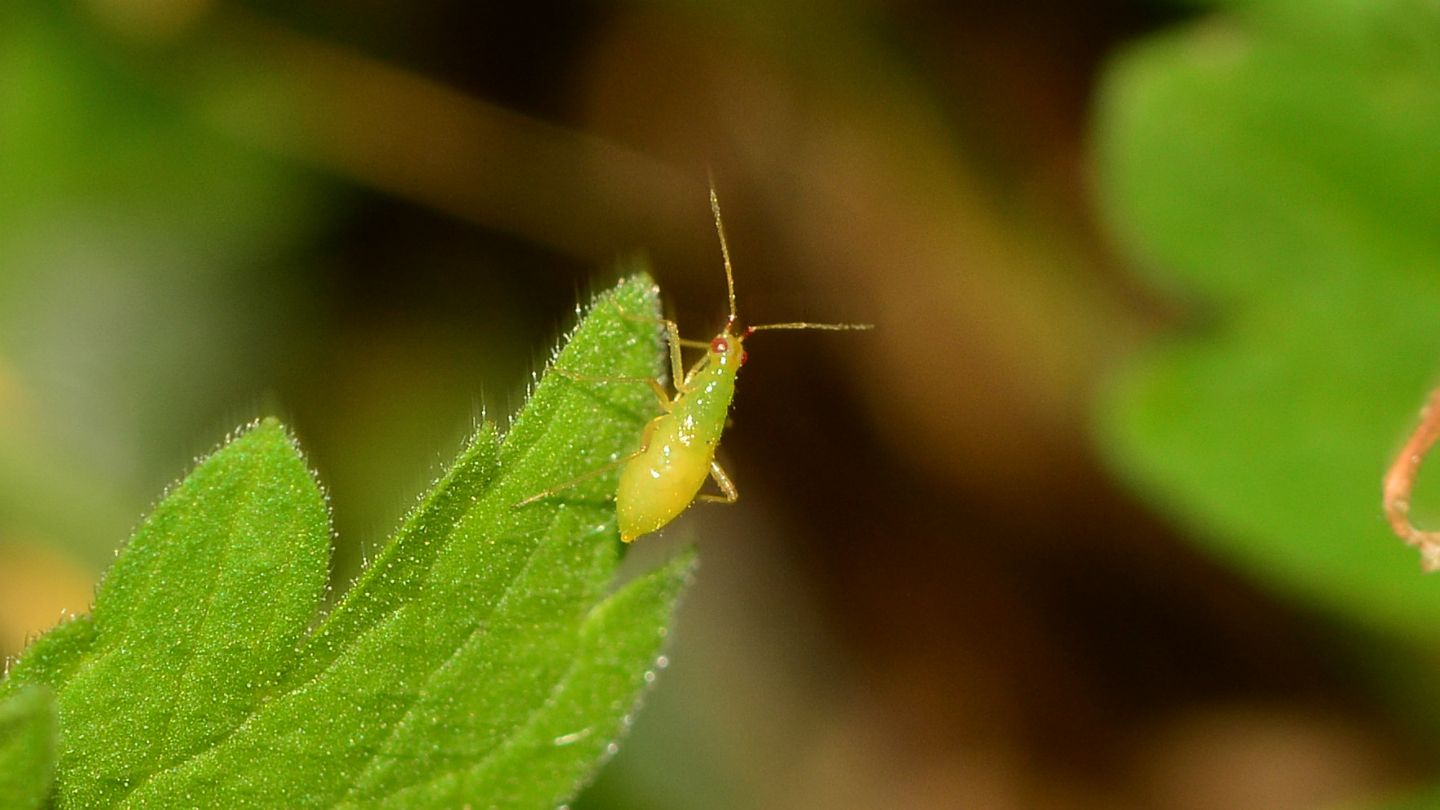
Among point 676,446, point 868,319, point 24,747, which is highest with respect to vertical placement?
point 868,319

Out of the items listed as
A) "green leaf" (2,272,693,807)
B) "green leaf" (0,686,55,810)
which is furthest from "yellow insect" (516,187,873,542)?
"green leaf" (0,686,55,810)

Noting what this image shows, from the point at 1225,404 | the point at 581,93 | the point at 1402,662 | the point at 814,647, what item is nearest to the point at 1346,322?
the point at 1225,404

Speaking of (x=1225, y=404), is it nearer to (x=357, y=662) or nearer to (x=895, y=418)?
(x=895, y=418)

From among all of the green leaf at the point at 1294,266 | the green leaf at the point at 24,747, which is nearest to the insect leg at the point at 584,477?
the green leaf at the point at 24,747

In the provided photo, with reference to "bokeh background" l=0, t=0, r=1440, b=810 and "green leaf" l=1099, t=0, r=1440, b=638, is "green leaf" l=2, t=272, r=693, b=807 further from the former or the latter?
"green leaf" l=1099, t=0, r=1440, b=638

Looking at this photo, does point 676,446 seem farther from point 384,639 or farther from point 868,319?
point 868,319

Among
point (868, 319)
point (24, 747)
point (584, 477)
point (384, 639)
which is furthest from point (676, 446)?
point (868, 319)
